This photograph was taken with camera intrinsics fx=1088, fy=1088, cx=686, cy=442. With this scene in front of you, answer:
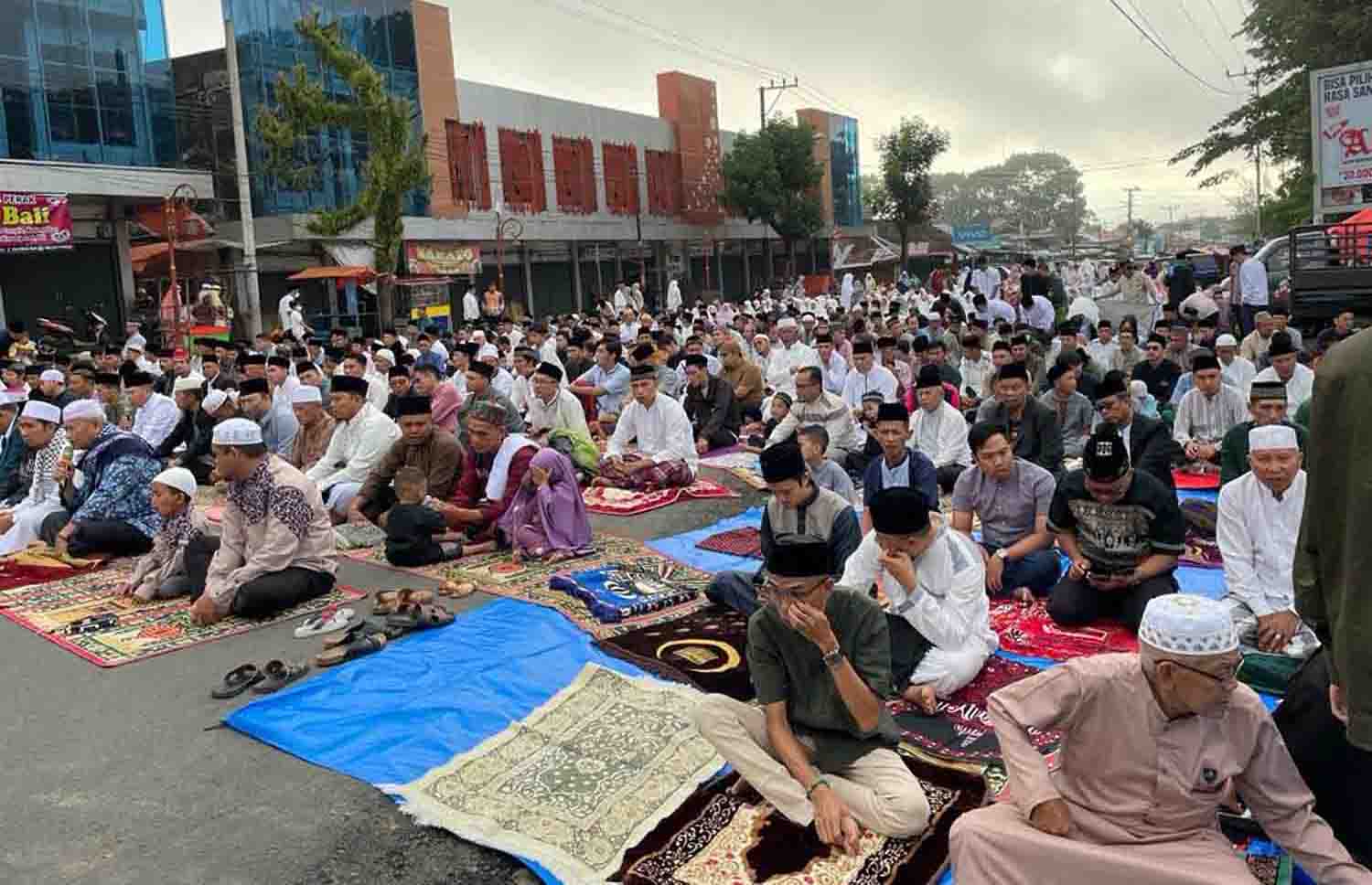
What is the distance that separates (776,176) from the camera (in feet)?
107

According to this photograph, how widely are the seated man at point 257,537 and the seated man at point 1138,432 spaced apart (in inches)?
178

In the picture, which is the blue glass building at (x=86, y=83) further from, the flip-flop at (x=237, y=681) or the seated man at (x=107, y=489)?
the flip-flop at (x=237, y=681)

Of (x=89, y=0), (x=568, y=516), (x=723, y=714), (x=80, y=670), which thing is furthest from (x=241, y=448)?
(x=89, y=0)

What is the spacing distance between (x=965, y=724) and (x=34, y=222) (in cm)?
1779

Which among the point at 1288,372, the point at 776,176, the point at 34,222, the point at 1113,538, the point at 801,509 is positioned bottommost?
the point at 1113,538

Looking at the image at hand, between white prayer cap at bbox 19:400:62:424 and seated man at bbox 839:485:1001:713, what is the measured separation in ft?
20.4

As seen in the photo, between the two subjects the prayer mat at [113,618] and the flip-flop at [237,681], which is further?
the prayer mat at [113,618]

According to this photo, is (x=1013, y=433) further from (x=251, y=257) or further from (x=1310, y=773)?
(x=251, y=257)

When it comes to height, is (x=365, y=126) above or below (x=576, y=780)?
above

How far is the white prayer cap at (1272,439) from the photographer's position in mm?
4578

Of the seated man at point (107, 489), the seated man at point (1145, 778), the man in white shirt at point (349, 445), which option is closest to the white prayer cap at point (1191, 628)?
the seated man at point (1145, 778)

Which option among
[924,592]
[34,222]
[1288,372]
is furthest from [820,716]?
[34,222]

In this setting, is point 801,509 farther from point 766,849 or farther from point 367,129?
point 367,129

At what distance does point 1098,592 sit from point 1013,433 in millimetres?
2362
